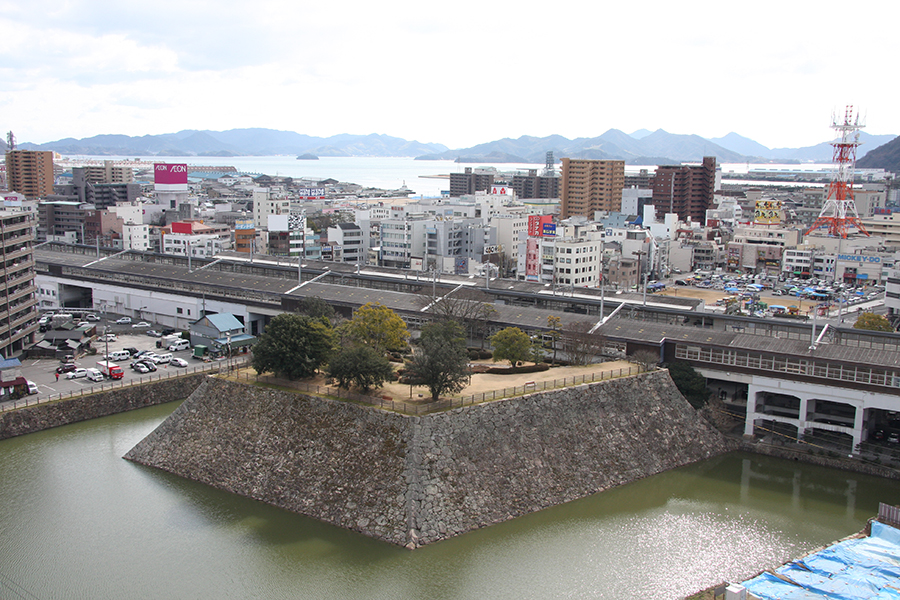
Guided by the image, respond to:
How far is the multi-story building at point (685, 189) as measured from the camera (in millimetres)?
60844

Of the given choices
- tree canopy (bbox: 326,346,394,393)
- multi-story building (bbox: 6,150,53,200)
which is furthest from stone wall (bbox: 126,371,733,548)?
multi-story building (bbox: 6,150,53,200)

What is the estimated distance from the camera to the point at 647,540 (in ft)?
42.2

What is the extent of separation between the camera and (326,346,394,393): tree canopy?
14828mm

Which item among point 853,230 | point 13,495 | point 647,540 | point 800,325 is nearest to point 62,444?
point 13,495

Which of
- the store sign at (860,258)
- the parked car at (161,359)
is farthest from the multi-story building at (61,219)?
the store sign at (860,258)

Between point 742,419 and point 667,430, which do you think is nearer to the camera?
point 667,430

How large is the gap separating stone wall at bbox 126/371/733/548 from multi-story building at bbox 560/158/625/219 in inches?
1885

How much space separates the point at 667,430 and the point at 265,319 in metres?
14.8

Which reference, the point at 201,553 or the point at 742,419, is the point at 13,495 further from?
the point at 742,419

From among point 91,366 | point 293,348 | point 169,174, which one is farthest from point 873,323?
point 169,174

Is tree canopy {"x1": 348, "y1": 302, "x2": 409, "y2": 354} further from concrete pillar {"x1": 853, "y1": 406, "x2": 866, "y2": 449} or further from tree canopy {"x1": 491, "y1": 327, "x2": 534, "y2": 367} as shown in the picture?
concrete pillar {"x1": 853, "y1": 406, "x2": 866, "y2": 449}

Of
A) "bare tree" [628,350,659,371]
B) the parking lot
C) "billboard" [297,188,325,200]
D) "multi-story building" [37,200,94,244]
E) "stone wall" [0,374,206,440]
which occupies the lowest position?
"stone wall" [0,374,206,440]

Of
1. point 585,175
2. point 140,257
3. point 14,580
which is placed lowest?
point 14,580

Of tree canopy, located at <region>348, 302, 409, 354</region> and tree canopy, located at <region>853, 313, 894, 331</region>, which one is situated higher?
tree canopy, located at <region>348, 302, 409, 354</region>
